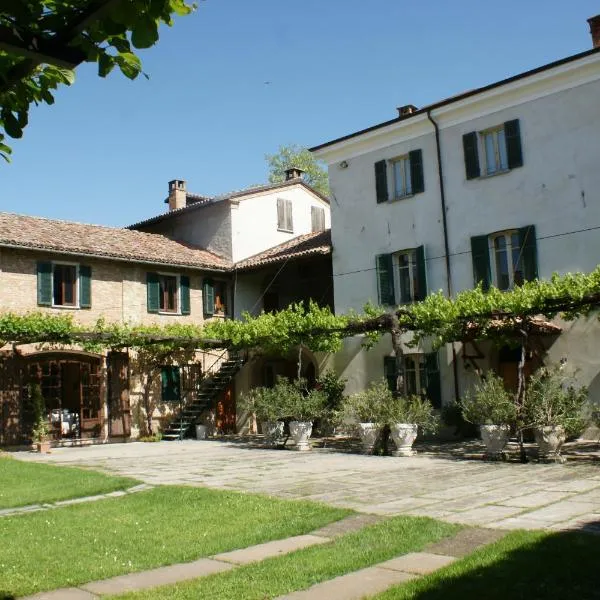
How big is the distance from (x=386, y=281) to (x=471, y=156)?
13.5ft

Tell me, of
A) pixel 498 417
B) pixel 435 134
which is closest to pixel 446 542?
pixel 498 417

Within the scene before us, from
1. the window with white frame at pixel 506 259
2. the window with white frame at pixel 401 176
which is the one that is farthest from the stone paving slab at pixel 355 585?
the window with white frame at pixel 401 176

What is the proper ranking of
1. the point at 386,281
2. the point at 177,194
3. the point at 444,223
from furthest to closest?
the point at 177,194
the point at 386,281
the point at 444,223

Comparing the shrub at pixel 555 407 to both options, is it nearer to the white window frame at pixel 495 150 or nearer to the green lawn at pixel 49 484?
the green lawn at pixel 49 484

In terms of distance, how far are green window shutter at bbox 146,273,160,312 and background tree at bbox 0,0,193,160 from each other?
18554mm

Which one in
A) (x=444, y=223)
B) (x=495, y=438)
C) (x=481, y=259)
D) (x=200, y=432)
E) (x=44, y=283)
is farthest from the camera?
(x=200, y=432)

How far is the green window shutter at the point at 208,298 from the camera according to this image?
2311 centimetres

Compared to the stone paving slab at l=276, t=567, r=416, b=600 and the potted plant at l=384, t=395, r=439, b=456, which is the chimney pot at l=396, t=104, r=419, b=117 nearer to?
the potted plant at l=384, t=395, r=439, b=456

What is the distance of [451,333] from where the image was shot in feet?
47.6

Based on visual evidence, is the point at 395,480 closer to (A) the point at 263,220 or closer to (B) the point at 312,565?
(B) the point at 312,565

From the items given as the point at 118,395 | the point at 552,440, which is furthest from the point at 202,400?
the point at 552,440

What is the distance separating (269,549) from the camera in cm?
585

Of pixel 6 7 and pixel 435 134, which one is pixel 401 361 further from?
pixel 6 7

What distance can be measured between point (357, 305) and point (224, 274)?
5588 millimetres
